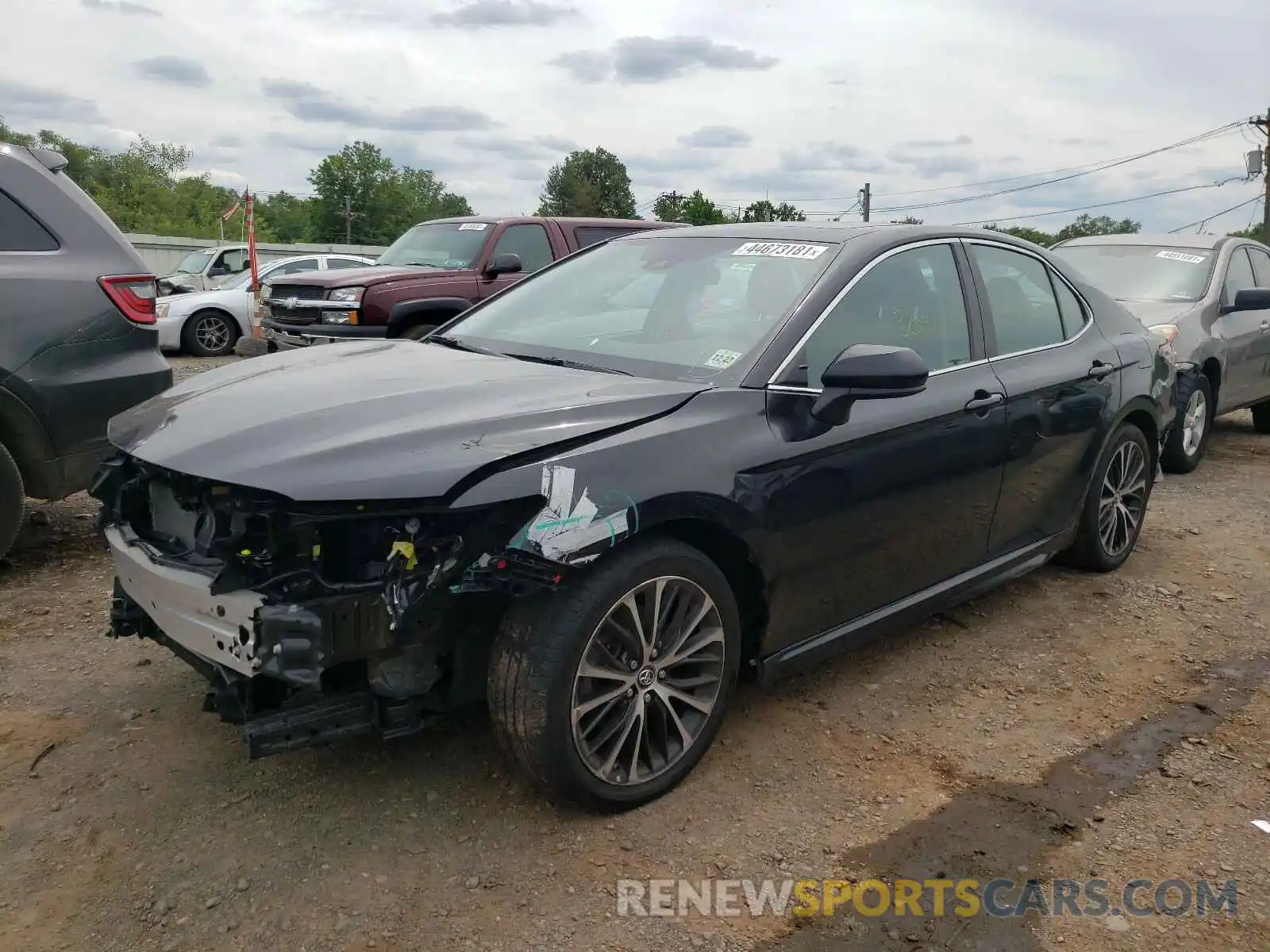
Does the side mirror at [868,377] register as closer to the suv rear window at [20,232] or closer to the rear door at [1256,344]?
the suv rear window at [20,232]

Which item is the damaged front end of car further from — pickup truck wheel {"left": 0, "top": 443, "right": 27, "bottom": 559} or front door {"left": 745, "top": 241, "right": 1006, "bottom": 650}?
pickup truck wheel {"left": 0, "top": 443, "right": 27, "bottom": 559}

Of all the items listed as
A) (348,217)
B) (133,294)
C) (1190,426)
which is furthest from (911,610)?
(348,217)

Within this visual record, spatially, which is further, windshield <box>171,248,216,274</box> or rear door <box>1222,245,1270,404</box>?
windshield <box>171,248,216,274</box>

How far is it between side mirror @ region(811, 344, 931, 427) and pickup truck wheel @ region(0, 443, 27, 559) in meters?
3.50

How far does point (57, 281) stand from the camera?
436 cm

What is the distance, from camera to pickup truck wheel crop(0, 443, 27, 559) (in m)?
4.29

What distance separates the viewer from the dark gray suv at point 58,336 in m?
4.27

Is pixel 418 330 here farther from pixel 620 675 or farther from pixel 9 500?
pixel 620 675

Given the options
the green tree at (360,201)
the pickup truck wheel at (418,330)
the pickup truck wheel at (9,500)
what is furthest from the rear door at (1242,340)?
the green tree at (360,201)

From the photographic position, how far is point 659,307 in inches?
142

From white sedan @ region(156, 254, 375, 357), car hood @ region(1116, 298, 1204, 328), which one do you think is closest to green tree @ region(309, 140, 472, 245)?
white sedan @ region(156, 254, 375, 357)

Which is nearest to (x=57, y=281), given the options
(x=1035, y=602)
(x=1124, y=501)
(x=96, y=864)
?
(x=96, y=864)

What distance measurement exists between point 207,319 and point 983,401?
12.6 metres

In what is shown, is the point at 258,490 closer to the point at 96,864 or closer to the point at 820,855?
the point at 96,864
